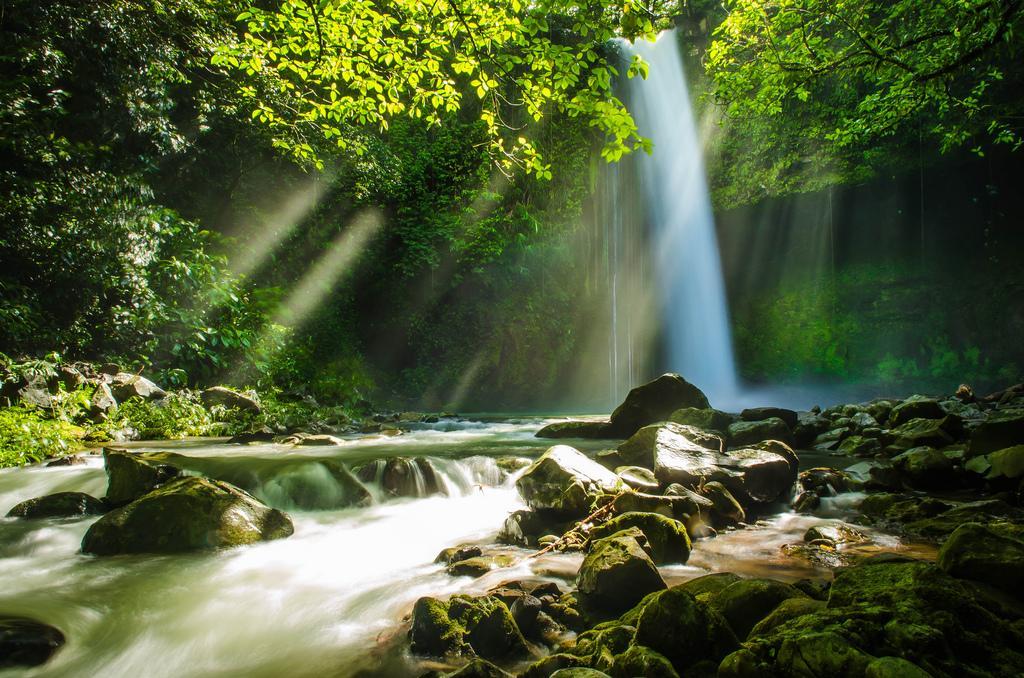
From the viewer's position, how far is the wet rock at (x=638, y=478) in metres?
4.58

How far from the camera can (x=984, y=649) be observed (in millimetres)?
1711

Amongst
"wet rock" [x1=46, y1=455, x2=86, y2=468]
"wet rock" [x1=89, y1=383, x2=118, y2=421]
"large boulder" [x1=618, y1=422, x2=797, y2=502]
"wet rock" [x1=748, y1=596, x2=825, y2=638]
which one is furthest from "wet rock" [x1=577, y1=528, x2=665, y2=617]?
"wet rock" [x1=89, y1=383, x2=118, y2=421]

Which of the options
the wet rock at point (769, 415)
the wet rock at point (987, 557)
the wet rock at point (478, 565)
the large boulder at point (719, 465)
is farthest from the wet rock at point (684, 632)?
the wet rock at point (769, 415)

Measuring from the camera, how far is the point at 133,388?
29.6 ft

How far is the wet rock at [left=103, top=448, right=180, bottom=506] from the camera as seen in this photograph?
4812 mm

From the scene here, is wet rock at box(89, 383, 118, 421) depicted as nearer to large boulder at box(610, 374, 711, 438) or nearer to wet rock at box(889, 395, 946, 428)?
large boulder at box(610, 374, 711, 438)

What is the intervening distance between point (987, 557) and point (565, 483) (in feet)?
8.79

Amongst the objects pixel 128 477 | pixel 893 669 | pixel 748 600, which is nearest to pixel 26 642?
pixel 128 477

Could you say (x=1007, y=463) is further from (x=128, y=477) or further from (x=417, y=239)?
(x=417, y=239)

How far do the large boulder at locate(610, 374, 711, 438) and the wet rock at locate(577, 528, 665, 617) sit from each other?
20.9 feet

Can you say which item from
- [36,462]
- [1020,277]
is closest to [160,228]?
[36,462]

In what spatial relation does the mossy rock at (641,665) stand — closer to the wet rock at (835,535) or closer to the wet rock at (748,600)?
the wet rock at (748,600)

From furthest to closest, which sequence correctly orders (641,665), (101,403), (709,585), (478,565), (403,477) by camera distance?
(101,403) → (403,477) → (478,565) → (709,585) → (641,665)

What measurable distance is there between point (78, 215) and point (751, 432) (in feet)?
38.1
